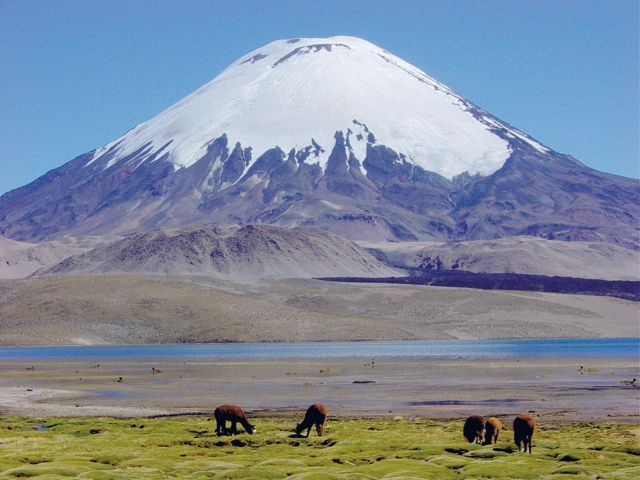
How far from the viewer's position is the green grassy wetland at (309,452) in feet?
79.5

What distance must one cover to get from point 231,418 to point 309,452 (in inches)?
211

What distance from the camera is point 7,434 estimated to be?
35.5 metres

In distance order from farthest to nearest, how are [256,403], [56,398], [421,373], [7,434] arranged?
[421,373], [56,398], [256,403], [7,434]

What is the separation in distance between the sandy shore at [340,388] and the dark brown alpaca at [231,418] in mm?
9742

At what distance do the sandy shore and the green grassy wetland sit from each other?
246 inches

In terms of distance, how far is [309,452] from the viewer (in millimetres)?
29547

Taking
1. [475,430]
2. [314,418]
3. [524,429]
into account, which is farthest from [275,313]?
[524,429]

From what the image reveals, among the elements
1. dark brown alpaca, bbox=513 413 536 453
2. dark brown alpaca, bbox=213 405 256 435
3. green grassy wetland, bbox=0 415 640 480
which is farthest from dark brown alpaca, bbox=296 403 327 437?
dark brown alpaca, bbox=513 413 536 453

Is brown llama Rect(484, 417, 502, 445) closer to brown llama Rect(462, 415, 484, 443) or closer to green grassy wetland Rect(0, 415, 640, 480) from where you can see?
brown llama Rect(462, 415, 484, 443)

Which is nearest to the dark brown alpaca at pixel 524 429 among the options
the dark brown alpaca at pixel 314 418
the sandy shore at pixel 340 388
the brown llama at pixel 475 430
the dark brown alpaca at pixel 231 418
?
the brown llama at pixel 475 430

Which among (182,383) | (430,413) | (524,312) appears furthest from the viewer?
(524,312)

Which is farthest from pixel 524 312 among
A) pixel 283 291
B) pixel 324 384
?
pixel 324 384

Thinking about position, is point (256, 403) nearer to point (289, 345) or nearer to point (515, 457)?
point (515, 457)

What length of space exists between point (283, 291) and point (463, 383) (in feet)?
435
